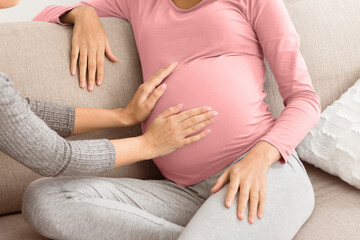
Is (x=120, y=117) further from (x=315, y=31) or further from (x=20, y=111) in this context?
(x=315, y=31)

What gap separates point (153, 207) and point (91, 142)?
0.23 metres

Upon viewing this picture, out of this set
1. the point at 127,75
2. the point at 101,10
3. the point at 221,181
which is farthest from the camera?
the point at 101,10

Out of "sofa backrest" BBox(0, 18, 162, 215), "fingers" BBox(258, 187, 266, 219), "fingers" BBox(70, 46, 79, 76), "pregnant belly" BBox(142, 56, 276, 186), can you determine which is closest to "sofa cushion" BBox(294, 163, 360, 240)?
"fingers" BBox(258, 187, 266, 219)

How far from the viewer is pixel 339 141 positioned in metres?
1.30

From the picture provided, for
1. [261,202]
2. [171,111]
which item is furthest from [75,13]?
[261,202]

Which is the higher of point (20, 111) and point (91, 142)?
point (20, 111)

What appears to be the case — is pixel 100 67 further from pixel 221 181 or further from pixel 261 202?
pixel 261 202

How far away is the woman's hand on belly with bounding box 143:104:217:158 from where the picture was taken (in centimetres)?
119

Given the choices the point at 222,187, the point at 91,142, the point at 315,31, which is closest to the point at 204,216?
the point at 222,187

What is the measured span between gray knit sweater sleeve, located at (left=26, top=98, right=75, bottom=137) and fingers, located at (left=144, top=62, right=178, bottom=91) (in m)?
0.22

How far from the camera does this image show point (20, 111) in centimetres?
96

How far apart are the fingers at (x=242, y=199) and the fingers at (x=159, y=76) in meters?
0.39

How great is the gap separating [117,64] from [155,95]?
0.20m

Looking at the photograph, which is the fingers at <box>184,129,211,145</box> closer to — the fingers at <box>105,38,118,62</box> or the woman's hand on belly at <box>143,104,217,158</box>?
the woman's hand on belly at <box>143,104,217,158</box>
